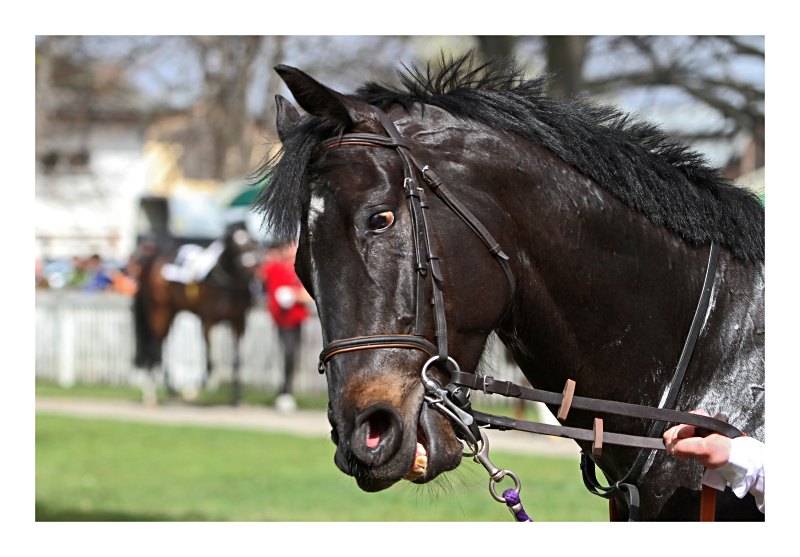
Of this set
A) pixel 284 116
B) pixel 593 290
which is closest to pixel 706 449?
pixel 593 290

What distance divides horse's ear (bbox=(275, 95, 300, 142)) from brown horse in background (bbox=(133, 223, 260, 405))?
12967 millimetres

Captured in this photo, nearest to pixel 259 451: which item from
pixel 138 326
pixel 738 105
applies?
pixel 138 326

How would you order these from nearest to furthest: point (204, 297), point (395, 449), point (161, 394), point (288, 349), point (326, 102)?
point (395, 449) → point (326, 102) → point (288, 349) → point (204, 297) → point (161, 394)

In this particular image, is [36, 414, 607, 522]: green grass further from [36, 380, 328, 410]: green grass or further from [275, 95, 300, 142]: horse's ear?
[36, 380, 328, 410]: green grass

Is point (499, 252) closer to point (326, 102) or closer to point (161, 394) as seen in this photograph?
point (326, 102)

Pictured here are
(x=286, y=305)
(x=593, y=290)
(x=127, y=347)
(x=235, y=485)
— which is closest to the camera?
(x=593, y=290)

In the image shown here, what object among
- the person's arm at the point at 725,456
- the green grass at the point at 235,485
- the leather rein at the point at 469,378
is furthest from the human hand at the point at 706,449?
the green grass at the point at 235,485

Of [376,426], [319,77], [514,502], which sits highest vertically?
[319,77]

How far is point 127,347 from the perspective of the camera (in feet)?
59.7

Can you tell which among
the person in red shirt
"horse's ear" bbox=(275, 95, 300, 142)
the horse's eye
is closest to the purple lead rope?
the horse's eye

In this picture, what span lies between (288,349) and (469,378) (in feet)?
43.0

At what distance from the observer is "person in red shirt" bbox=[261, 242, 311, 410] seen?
15.2 metres

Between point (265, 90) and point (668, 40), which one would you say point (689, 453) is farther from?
point (265, 90)

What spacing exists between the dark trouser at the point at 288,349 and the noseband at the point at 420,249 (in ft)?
42.2
